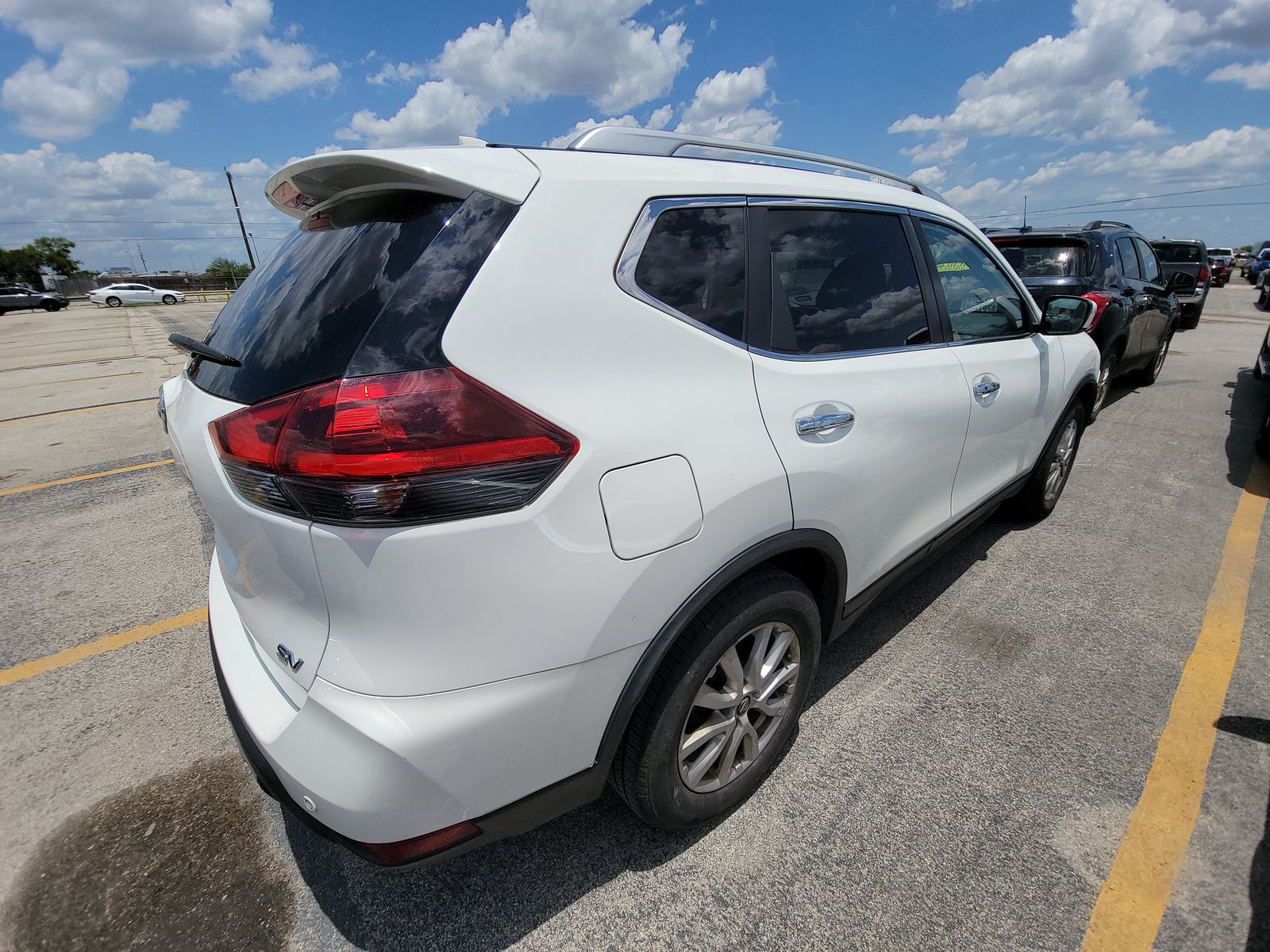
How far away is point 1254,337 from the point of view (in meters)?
12.4

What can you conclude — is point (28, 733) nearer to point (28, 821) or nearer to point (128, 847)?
point (28, 821)

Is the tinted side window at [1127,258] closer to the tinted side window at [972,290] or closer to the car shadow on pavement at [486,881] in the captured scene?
the tinted side window at [972,290]

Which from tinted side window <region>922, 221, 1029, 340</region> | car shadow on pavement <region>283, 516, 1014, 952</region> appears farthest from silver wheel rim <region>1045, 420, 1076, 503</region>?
car shadow on pavement <region>283, 516, 1014, 952</region>

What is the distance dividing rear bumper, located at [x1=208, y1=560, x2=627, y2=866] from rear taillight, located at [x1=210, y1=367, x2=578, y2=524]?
0.39 m

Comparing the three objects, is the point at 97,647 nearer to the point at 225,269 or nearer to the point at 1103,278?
the point at 1103,278

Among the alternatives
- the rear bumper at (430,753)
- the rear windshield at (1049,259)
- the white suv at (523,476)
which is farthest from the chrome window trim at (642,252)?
the rear windshield at (1049,259)

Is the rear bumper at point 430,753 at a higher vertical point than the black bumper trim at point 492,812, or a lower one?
higher

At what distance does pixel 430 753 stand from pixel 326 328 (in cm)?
90

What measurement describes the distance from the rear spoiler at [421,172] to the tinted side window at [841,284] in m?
0.81

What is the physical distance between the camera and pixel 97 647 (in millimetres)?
2986

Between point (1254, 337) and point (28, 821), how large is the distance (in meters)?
17.6

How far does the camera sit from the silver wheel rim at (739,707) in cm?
182

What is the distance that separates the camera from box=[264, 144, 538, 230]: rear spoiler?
54.7 inches

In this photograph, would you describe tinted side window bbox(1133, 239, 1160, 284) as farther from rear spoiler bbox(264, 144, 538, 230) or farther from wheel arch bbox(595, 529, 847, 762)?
rear spoiler bbox(264, 144, 538, 230)
